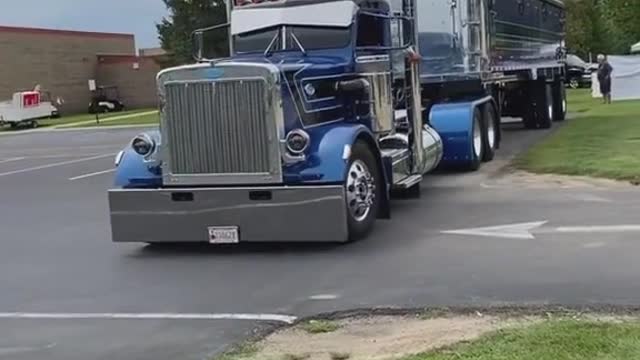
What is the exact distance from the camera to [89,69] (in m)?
62.3

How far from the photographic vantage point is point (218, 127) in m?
9.62

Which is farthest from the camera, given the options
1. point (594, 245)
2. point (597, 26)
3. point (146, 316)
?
point (597, 26)

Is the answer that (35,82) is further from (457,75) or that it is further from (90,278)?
(90,278)

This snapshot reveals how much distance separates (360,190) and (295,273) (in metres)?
1.63

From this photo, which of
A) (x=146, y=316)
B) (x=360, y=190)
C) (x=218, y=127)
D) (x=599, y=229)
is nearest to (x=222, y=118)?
(x=218, y=127)

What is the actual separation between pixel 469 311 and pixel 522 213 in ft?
14.3

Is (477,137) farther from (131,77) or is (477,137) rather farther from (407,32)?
(131,77)

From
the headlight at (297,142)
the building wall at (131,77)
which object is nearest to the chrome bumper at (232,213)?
the headlight at (297,142)

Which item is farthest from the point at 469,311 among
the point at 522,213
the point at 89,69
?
the point at 89,69

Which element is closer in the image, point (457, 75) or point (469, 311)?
point (469, 311)

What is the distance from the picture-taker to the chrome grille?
9.48 metres

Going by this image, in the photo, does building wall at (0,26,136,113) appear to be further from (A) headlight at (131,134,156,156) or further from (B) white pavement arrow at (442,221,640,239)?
(B) white pavement arrow at (442,221,640,239)

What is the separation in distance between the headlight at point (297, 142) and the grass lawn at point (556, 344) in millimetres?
3885

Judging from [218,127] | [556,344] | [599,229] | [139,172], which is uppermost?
[218,127]
